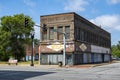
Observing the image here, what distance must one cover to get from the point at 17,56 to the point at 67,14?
2765 cm

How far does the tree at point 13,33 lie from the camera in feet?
229

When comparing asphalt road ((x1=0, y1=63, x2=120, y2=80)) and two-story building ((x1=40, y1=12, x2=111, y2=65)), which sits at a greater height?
two-story building ((x1=40, y1=12, x2=111, y2=65))

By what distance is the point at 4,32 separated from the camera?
70000mm

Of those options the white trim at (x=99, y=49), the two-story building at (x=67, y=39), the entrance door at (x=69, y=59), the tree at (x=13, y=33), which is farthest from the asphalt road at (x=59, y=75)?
the tree at (x=13, y=33)

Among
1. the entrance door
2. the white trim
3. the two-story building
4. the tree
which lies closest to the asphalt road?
the entrance door

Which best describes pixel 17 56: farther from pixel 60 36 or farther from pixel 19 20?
pixel 60 36

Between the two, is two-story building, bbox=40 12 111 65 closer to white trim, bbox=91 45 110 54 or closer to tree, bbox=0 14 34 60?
white trim, bbox=91 45 110 54

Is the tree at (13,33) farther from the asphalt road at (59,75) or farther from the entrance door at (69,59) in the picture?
the asphalt road at (59,75)

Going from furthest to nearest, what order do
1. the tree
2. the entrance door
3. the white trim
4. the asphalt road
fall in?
the tree → the white trim → the entrance door → the asphalt road

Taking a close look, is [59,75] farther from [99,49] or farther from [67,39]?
[99,49]

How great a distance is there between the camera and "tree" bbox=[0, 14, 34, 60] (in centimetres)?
6994

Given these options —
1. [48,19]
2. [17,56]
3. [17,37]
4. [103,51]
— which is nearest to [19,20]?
[17,37]

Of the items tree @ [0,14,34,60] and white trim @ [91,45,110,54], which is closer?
white trim @ [91,45,110,54]

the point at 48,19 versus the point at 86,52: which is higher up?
the point at 48,19
